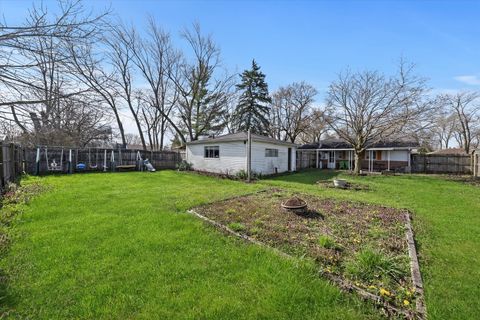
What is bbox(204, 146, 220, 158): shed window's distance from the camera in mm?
15713

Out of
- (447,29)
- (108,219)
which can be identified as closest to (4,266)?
(108,219)

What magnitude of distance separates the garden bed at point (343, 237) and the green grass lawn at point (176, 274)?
264mm

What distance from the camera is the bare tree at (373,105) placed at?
13.6 metres

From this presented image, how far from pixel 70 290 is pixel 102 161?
49.5 feet

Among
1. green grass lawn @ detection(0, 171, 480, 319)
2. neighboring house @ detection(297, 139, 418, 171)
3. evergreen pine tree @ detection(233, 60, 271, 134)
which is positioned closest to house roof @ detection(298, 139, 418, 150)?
neighboring house @ detection(297, 139, 418, 171)

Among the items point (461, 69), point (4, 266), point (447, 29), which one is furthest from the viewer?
point (461, 69)

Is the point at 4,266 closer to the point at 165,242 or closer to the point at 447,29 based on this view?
the point at 165,242

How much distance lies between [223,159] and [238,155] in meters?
1.39

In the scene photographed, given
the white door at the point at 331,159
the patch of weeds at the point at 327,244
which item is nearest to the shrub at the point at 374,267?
the patch of weeds at the point at 327,244

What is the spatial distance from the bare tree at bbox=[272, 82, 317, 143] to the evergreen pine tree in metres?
2.44

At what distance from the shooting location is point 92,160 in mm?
15203

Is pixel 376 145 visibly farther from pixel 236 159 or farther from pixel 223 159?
pixel 223 159

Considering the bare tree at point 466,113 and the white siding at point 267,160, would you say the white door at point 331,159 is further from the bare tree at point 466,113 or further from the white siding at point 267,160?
the bare tree at point 466,113

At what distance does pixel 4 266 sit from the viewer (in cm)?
300
